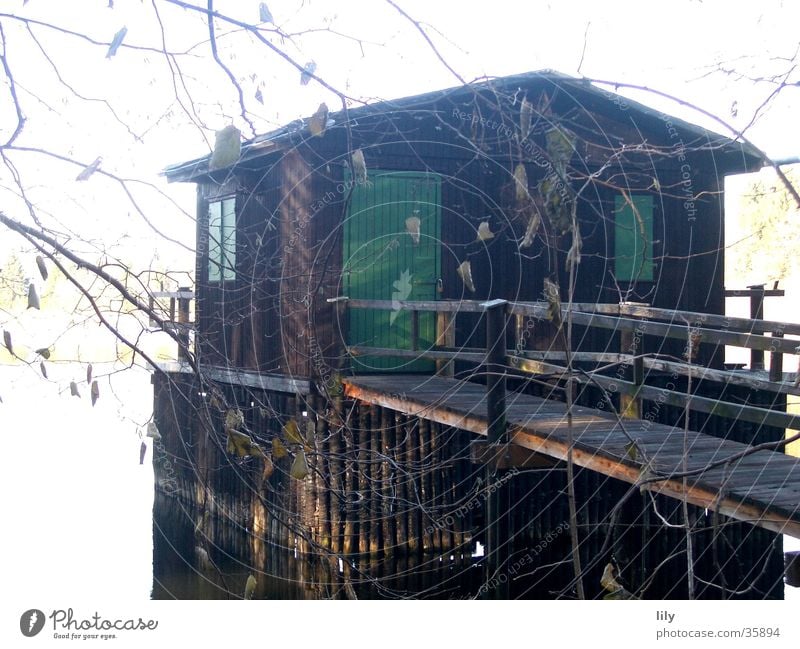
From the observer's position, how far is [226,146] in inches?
104

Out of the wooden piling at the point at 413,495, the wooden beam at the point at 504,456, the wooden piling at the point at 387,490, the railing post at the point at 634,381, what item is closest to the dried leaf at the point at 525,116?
the railing post at the point at 634,381

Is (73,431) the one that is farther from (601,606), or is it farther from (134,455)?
(601,606)

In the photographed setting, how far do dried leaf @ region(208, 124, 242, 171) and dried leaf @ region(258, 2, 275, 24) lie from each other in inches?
13.1

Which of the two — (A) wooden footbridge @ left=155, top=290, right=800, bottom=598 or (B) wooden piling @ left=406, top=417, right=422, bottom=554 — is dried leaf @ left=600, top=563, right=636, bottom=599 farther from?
(B) wooden piling @ left=406, top=417, right=422, bottom=554

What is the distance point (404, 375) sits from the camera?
10922 millimetres

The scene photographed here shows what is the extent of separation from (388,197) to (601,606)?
732cm

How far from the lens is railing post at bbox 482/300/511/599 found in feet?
23.6

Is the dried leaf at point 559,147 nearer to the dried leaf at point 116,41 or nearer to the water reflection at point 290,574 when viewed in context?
the dried leaf at point 116,41

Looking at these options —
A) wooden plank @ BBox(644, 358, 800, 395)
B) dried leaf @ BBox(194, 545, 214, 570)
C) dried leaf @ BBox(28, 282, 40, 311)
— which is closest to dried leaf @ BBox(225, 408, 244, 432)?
dried leaf @ BBox(194, 545, 214, 570)

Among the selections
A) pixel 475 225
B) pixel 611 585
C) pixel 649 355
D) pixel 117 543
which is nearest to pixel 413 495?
pixel 475 225

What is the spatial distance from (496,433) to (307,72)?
476cm

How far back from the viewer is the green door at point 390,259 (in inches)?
432

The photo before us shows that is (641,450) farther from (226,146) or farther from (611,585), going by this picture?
(226,146)

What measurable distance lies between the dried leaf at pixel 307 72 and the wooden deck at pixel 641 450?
99.3 inches
